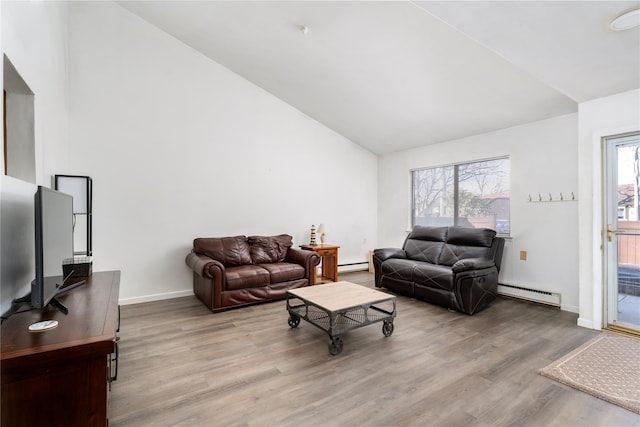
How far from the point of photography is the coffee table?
2590mm

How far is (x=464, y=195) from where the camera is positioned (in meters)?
4.89

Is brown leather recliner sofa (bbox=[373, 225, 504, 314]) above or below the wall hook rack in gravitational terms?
below

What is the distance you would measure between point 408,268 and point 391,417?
252 cm

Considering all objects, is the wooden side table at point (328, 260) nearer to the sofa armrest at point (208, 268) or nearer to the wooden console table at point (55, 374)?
the sofa armrest at point (208, 268)

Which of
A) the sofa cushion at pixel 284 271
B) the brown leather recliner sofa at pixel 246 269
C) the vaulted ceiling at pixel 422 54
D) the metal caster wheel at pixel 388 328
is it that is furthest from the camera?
the sofa cushion at pixel 284 271

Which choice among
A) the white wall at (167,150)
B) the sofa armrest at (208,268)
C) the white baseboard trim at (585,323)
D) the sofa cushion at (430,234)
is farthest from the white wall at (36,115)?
the white baseboard trim at (585,323)

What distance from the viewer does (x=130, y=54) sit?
385 centimetres

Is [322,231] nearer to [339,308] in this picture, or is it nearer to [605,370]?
[339,308]

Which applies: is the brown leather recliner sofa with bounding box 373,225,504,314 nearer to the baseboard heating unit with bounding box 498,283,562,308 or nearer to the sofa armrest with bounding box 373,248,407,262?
the sofa armrest with bounding box 373,248,407,262

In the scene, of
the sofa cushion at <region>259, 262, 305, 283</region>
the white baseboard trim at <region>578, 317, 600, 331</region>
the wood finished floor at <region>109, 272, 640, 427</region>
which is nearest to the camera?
the wood finished floor at <region>109, 272, 640, 427</region>

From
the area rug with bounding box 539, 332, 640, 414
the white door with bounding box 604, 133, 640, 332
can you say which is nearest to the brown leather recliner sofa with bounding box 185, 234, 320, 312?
the area rug with bounding box 539, 332, 640, 414

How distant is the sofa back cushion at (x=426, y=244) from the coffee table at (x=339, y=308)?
156 cm

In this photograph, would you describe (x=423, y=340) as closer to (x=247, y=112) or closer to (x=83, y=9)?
(x=247, y=112)

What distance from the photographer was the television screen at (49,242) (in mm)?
1415
